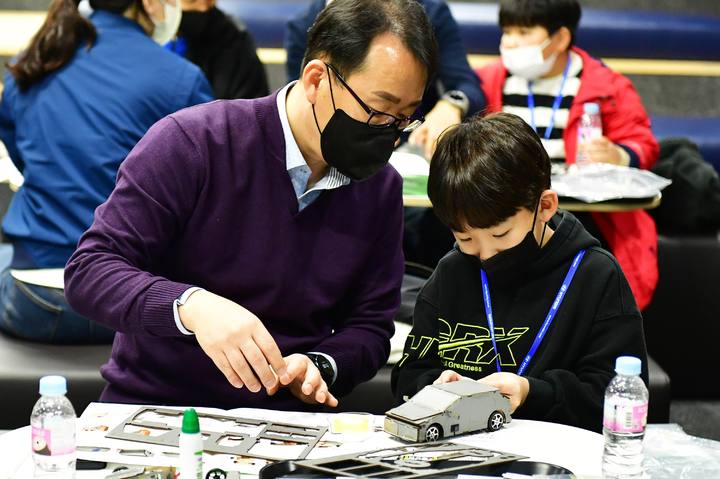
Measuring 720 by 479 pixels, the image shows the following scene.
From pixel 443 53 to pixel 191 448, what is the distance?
2.94m

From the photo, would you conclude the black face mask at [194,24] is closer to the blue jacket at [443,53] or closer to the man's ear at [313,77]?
the blue jacket at [443,53]

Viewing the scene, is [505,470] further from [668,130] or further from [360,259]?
[668,130]

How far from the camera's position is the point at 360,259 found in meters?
2.28

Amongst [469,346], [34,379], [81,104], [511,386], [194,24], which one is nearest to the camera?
[511,386]

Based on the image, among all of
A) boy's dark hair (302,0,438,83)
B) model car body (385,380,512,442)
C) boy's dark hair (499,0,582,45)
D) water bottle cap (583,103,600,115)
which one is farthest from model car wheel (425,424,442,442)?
boy's dark hair (499,0,582,45)

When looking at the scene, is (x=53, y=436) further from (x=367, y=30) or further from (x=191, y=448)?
(x=367, y=30)

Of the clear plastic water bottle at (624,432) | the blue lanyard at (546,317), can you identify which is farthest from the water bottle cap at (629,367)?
the blue lanyard at (546,317)

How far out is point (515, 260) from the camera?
7.16ft

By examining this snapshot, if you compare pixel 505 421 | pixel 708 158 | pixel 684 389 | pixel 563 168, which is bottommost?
pixel 684 389

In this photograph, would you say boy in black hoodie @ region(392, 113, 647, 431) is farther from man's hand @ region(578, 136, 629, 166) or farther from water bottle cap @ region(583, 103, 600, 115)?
water bottle cap @ region(583, 103, 600, 115)

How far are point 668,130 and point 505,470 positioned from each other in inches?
152

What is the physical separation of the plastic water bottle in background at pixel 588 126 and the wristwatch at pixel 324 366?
1.90 m

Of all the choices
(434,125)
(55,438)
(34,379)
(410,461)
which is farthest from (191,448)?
(434,125)

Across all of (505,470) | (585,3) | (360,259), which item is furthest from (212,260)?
(585,3)
